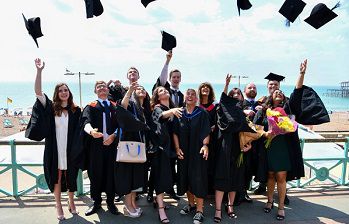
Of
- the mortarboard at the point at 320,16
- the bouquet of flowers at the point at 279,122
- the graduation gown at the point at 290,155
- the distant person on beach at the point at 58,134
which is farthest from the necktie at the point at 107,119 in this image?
the mortarboard at the point at 320,16

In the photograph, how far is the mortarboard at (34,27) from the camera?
13.5ft

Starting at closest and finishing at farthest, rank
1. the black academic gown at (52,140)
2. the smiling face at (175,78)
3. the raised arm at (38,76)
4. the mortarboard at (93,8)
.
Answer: the raised arm at (38,76), the black academic gown at (52,140), the mortarboard at (93,8), the smiling face at (175,78)

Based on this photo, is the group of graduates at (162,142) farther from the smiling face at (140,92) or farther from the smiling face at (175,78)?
the smiling face at (175,78)

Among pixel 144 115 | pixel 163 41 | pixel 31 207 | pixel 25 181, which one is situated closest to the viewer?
pixel 144 115

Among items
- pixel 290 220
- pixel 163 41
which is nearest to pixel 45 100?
pixel 163 41

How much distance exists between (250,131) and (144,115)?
4.77ft

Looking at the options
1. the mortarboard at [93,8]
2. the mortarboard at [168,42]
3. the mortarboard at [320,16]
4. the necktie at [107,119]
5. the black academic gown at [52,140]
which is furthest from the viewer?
the mortarboard at [168,42]

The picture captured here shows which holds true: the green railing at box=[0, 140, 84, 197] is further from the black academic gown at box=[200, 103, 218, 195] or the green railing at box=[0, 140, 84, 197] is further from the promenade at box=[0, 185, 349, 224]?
the black academic gown at box=[200, 103, 218, 195]

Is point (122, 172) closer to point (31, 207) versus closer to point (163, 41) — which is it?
point (31, 207)

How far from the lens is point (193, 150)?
3.90 m

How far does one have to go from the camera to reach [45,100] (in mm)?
3785

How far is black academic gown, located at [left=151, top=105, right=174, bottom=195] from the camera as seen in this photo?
3.89m

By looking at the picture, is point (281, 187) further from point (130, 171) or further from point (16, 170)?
point (16, 170)

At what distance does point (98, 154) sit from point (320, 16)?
3.83 metres
